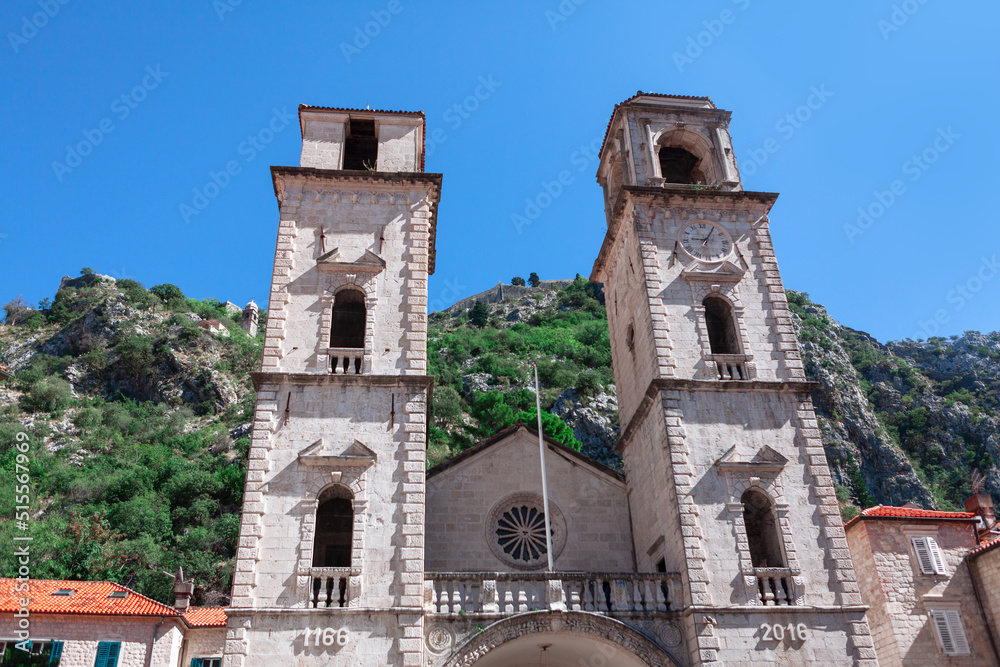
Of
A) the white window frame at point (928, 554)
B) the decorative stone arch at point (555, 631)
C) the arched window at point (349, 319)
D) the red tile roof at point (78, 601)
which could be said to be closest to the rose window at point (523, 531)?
the decorative stone arch at point (555, 631)

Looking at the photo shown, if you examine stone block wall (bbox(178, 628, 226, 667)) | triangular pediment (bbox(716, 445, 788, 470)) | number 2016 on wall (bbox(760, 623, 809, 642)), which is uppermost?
triangular pediment (bbox(716, 445, 788, 470))

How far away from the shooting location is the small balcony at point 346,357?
17625 millimetres

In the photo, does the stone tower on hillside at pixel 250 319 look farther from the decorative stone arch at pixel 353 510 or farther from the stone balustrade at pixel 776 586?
the stone balustrade at pixel 776 586

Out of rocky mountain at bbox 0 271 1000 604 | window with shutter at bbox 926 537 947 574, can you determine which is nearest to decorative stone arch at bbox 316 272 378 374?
window with shutter at bbox 926 537 947 574

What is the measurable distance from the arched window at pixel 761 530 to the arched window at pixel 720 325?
369 cm

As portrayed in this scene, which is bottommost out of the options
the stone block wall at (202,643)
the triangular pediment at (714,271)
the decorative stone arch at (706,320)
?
the stone block wall at (202,643)

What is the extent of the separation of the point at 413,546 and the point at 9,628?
13.9 m

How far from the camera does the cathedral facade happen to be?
15.0m

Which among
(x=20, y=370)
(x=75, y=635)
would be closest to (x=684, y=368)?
(x=75, y=635)

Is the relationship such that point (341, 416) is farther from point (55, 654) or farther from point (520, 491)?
point (55, 654)

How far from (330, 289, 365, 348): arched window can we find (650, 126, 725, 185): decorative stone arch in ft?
30.3

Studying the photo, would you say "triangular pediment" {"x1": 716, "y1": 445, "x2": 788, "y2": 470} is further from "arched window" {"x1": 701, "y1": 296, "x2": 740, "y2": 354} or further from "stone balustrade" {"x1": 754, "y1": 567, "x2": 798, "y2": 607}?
"arched window" {"x1": 701, "y1": 296, "x2": 740, "y2": 354}

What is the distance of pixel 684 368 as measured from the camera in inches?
715

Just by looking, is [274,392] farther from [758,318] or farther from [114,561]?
[114,561]
